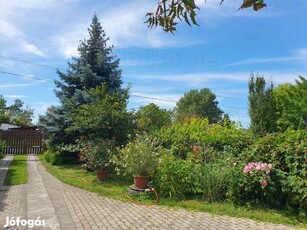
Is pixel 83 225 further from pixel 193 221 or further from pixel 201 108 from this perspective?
pixel 201 108

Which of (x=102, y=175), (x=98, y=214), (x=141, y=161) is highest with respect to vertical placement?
(x=141, y=161)

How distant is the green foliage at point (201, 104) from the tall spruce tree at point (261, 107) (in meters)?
34.4

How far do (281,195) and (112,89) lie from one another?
32.4 ft

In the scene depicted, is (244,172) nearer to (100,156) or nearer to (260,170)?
(260,170)

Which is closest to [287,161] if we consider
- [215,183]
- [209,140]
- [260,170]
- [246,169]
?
[260,170]

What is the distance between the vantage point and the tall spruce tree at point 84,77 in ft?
45.9

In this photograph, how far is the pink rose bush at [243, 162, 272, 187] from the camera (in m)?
5.83

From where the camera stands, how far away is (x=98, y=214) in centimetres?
570

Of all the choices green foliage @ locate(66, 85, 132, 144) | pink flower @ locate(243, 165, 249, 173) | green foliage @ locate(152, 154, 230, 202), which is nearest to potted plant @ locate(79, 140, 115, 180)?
green foliage @ locate(66, 85, 132, 144)

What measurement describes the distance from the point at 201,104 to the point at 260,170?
1947 inches

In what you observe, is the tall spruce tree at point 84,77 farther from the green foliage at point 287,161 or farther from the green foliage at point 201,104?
the green foliage at point 201,104

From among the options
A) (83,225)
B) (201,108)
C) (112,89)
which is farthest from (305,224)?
(201,108)

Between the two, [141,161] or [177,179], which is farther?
[141,161]

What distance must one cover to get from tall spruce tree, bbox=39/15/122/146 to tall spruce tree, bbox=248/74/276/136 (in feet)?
29.0
